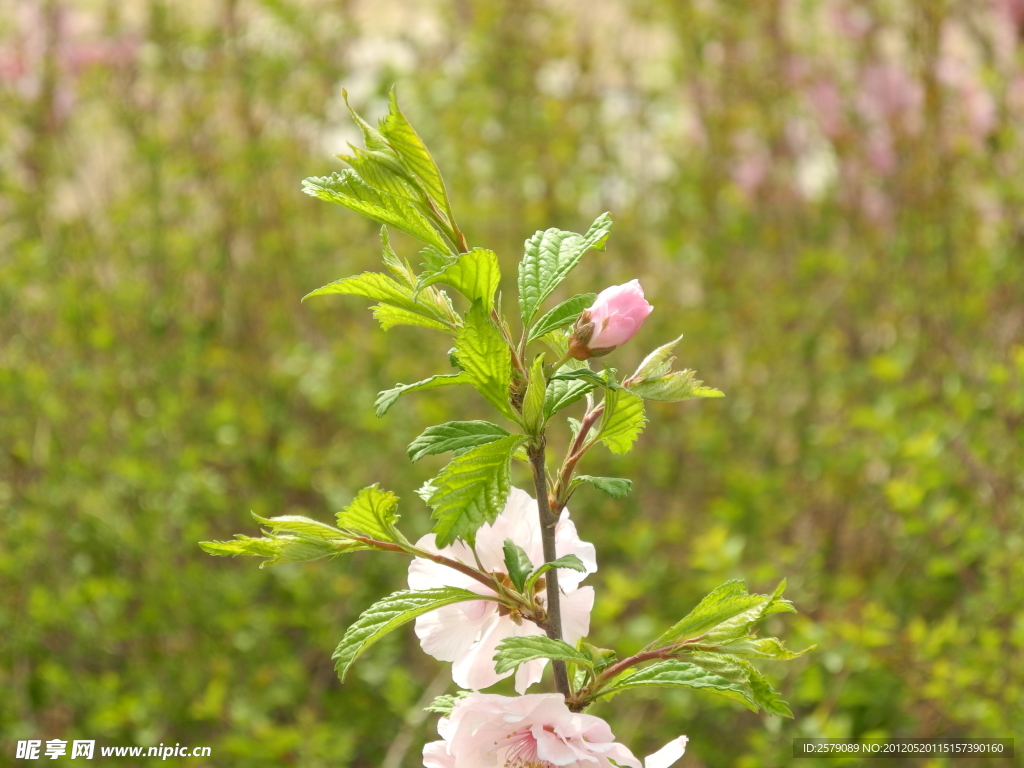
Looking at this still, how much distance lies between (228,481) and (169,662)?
1.96 feet

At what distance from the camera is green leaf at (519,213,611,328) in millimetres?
728

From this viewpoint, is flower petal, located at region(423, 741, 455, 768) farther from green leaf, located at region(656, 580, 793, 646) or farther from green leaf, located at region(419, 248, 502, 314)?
green leaf, located at region(419, 248, 502, 314)

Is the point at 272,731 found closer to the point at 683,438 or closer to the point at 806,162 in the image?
the point at 683,438

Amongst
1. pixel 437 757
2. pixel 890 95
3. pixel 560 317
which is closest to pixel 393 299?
pixel 560 317

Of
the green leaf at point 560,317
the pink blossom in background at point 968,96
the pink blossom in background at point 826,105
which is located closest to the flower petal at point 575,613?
the green leaf at point 560,317

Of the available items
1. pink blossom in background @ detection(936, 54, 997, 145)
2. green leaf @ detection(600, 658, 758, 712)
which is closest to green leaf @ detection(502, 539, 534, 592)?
green leaf @ detection(600, 658, 758, 712)

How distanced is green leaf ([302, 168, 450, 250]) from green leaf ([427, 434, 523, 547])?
0.56 ft

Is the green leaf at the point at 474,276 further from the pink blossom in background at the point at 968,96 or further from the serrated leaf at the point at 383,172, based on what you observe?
the pink blossom in background at the point at 968,96

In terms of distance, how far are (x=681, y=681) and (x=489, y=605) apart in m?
0.17

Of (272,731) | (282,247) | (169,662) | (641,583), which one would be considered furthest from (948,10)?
(169,662)

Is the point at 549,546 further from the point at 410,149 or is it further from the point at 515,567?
the point at 410,149

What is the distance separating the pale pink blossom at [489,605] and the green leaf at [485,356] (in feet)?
0.38

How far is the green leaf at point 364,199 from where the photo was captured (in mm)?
693

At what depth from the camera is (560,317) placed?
2.40 ft
